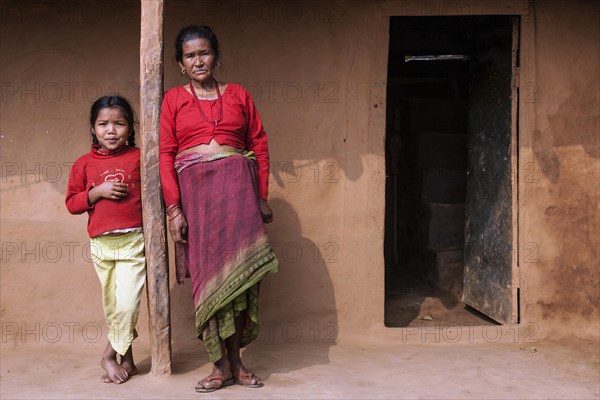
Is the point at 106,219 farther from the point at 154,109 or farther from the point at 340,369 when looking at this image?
the point at 340,369

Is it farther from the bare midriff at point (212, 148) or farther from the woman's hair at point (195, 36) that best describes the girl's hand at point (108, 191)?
the woman's hair at point (195, 36)

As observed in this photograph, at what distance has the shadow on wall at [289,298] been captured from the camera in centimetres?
514

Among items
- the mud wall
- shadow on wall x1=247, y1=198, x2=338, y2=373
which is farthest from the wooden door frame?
shadow on wall x1=247, y1=198, x2=338, y2=373

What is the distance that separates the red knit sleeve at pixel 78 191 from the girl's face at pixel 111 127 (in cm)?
21

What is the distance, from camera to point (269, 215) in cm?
436

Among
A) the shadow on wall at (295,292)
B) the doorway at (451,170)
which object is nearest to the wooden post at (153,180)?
the shadow on wall at (295,292)

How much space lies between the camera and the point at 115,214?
173 inches

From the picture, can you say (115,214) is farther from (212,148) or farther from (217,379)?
(217,379)

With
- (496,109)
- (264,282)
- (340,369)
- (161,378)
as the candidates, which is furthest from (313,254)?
(496,109)

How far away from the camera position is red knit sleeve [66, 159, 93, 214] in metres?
4.37

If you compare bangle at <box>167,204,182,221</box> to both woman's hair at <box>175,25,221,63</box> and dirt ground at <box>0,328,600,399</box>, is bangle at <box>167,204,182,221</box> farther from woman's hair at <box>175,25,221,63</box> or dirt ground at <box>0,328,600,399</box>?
dirt ground at <box>0,328,600,399</box>

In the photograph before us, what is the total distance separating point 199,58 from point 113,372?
1.83 metres

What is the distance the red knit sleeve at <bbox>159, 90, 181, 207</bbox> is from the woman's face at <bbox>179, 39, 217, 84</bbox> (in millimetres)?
185

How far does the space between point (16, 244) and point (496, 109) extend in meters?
3.45
